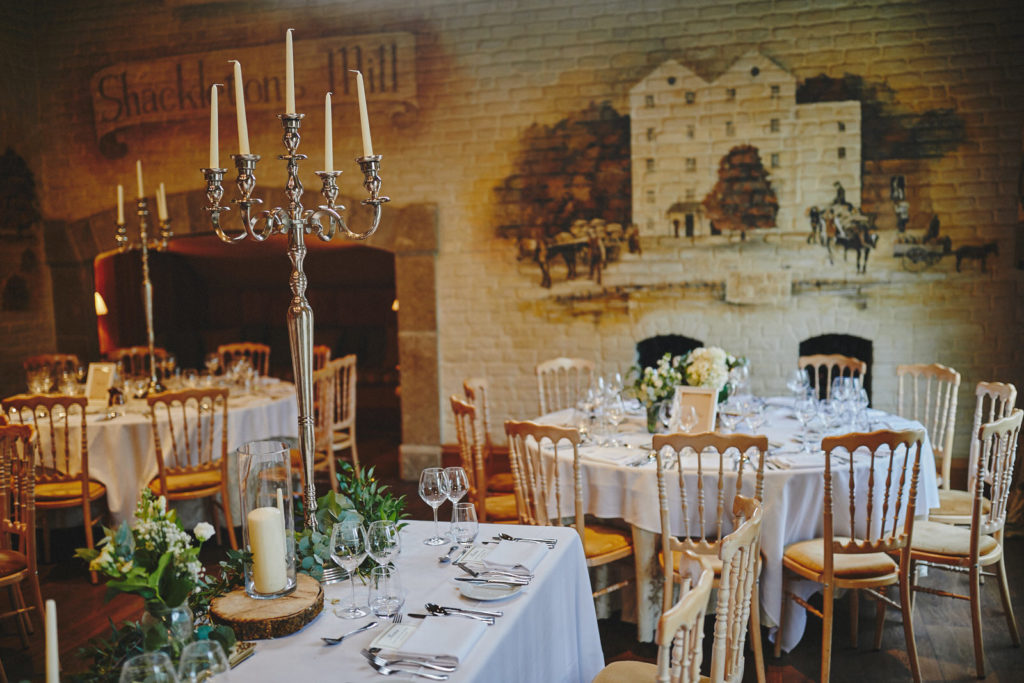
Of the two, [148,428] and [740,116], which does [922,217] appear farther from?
[148,428]

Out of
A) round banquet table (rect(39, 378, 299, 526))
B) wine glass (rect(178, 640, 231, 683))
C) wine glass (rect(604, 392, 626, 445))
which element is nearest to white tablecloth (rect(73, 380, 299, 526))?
round banquet table (rect(39, 378, 299, 526))

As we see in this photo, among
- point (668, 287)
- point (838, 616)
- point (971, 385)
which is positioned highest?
point (668, 287)

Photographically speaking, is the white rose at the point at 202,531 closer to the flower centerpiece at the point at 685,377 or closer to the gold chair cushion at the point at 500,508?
the gold chair cushion at the point at 500,508

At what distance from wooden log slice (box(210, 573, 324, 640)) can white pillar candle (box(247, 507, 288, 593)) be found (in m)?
0.04

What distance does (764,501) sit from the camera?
3.17 meters

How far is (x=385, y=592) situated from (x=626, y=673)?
790 millimetres

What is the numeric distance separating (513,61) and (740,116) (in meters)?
1.71

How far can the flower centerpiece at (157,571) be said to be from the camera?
4.94 feet

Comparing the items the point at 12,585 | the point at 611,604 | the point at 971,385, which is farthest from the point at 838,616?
the point at 12,585

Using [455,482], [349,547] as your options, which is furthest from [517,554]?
[349,547]

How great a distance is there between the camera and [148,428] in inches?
177

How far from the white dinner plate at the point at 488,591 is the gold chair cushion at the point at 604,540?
1281mm

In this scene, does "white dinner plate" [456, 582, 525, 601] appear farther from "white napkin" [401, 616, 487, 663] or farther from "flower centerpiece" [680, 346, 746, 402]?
"flower centerpiece" [680, 346, 746, 402]

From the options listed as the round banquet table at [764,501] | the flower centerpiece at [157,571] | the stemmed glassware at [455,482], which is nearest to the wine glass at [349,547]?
the flower centerpiece at [157,571]
